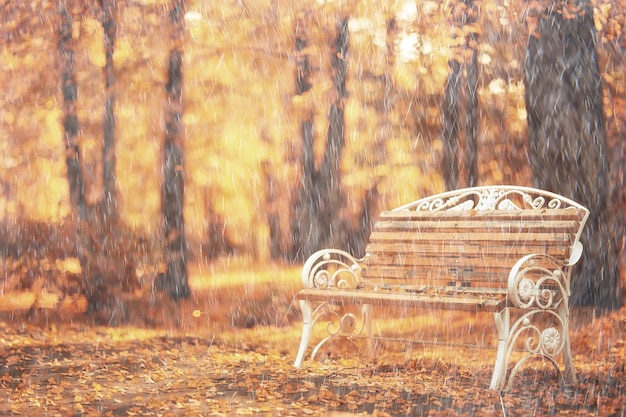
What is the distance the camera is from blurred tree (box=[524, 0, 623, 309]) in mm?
7176

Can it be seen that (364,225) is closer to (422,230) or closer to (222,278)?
Answer: (222,278)

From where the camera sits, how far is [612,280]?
7516 mm

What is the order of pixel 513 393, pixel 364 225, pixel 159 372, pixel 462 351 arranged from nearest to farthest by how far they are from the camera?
pixel 513 393 → pixel 159 372 → pixel 462 351 → pixel 364 225

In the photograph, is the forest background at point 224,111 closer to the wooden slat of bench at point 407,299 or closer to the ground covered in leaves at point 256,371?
the ground covered in leaves at point 256,371

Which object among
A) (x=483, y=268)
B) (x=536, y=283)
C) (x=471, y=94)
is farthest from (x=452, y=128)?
(x=536, y=283)

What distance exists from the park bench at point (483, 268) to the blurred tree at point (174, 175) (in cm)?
337

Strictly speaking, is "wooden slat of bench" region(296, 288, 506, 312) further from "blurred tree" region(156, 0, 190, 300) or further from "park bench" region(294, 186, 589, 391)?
"blurred tree" region(156, 0, 190, 300)

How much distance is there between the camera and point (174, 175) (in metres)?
9.28

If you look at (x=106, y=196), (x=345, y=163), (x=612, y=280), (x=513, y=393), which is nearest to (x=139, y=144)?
(x=106, y=196)

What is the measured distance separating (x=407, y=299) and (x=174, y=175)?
195 inches

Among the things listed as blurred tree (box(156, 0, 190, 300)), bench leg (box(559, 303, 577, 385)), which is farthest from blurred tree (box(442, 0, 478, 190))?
bench leg (box(559, 303, 577, 385))

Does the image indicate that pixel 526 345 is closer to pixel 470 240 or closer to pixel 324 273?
pixel 470 240

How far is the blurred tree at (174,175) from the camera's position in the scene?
8.92 m

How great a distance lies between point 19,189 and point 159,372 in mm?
4385
